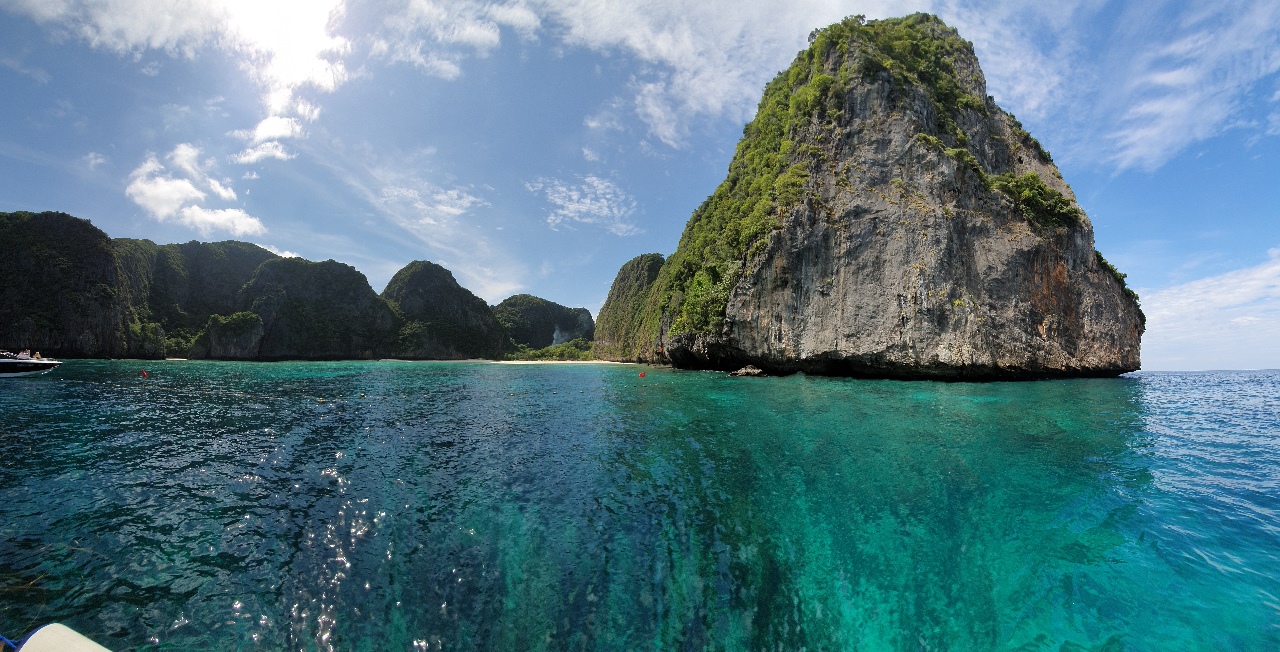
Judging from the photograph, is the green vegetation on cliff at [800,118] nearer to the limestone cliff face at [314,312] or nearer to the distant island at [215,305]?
the distant island at [215,305]

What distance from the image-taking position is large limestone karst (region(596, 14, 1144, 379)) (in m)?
33.2

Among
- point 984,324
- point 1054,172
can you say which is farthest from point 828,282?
point 1054,172

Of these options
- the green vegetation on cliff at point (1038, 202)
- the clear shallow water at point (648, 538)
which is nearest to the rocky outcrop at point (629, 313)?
the green vegetation on cliff at point (1038, 202)

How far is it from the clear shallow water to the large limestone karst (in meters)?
19.5

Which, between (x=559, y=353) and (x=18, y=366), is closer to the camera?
(x=18, y=366)

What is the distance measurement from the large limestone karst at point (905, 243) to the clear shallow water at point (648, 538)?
19.5 metres

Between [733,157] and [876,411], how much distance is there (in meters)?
47.3

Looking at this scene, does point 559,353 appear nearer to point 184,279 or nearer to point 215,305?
point 215,305

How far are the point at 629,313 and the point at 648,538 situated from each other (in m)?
109

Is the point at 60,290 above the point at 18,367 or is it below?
above

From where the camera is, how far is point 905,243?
34.8m

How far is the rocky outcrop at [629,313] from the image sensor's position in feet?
318

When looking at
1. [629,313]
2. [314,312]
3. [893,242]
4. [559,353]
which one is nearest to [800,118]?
[893,242]

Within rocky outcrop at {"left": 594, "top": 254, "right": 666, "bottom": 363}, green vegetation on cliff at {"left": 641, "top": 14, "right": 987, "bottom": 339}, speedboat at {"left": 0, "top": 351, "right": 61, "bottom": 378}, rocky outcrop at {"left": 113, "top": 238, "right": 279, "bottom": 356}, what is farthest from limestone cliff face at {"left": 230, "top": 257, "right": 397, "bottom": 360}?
green vegetation on cliff at {"left": 641, "top": 14, "right": 987, "bottom": 339}
